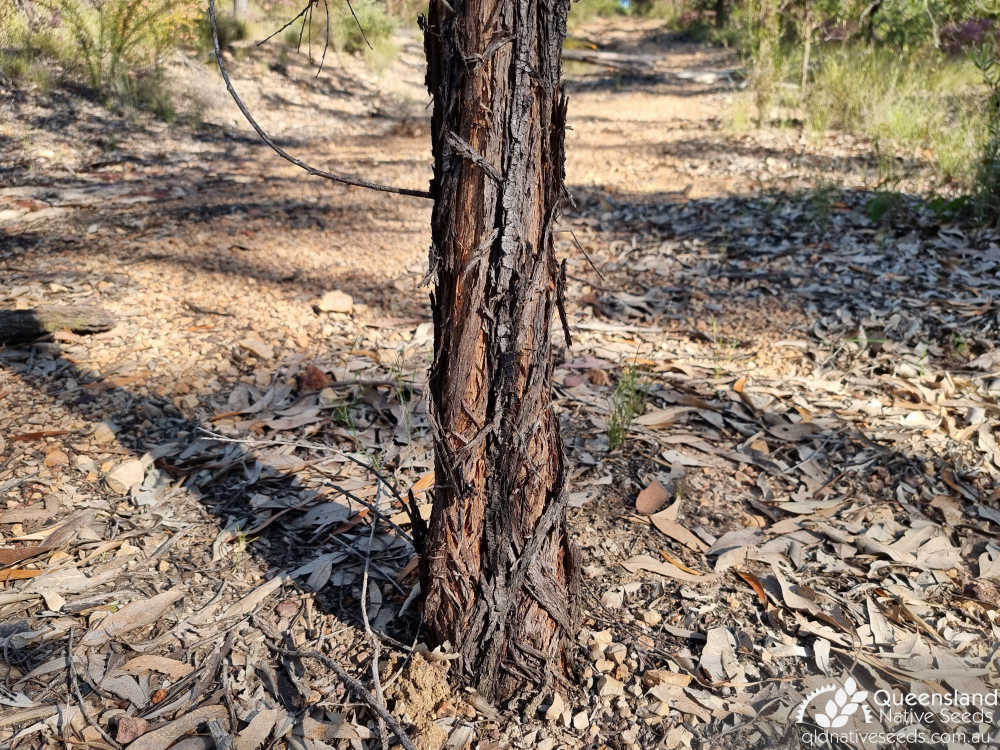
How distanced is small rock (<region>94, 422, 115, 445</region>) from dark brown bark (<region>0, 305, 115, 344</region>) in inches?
30.5

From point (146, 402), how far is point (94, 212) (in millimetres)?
2757

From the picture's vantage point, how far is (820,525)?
229 cm

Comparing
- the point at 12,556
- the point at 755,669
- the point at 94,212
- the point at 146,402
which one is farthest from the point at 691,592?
the point at 94,212

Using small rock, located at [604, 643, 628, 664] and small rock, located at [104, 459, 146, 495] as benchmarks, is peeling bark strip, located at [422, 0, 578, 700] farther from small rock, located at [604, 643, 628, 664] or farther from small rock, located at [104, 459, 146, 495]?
small rock, located at [104, 459, 146, 495]

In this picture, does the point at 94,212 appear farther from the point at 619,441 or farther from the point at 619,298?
the point at 619,441

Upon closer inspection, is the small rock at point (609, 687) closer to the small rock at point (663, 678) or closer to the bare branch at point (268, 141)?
the small rock at point (663, 678)

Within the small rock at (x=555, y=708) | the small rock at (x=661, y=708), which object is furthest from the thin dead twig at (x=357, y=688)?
the small rock at (x=661, y=708)

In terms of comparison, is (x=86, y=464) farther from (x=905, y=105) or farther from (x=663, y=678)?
(x=905, y=105)

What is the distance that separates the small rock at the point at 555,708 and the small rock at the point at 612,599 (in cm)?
33

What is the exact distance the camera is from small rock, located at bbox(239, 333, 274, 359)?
3.18m

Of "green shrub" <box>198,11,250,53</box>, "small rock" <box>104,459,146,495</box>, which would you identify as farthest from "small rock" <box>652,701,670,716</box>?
"green shrub" <box>198,11,250,53</box>

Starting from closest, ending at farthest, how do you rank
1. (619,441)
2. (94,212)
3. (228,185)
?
(619,441)
(94,212)
(228,185)

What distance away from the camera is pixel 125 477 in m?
2.34

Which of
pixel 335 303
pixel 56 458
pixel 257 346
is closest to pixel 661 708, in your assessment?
pixel 56 458
